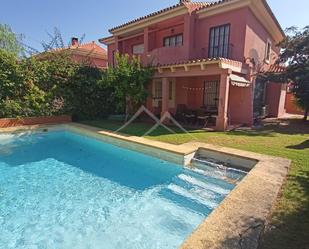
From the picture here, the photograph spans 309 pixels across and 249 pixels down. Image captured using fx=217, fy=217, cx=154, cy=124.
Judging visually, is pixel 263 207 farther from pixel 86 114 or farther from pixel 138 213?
pixel 86 114

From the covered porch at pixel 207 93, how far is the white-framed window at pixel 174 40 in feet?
12.3

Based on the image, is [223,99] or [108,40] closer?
[223,99]

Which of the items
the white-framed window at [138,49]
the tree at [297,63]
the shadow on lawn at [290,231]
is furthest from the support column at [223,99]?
the white-framed window at [138,49]

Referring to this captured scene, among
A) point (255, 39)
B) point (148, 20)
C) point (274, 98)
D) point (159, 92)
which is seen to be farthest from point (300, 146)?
point (148, 20)

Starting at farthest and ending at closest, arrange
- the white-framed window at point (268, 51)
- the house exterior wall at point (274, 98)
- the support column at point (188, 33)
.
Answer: the house exterior wall at point (274, 98), the white-framed window at point (268, 51), the support column at point (188, 33)

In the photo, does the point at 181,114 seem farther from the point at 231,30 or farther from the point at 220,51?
the point at 231,30

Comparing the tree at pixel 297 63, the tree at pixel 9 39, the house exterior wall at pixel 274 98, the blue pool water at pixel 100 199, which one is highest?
the tree at pixel 9 39

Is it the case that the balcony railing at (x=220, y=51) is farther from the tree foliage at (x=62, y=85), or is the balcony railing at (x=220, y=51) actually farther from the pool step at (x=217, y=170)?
the pool step at (x=217, y=170)

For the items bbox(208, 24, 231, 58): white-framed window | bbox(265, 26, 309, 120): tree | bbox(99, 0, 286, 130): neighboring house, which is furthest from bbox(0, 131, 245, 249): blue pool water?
bbox(265, 26, 309, 120): tree

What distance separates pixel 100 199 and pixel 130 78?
36.4 ft

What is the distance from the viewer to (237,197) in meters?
5.73

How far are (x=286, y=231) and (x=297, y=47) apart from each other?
19.0 m

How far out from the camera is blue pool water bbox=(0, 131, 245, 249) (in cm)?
574

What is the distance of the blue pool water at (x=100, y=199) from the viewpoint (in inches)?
226
